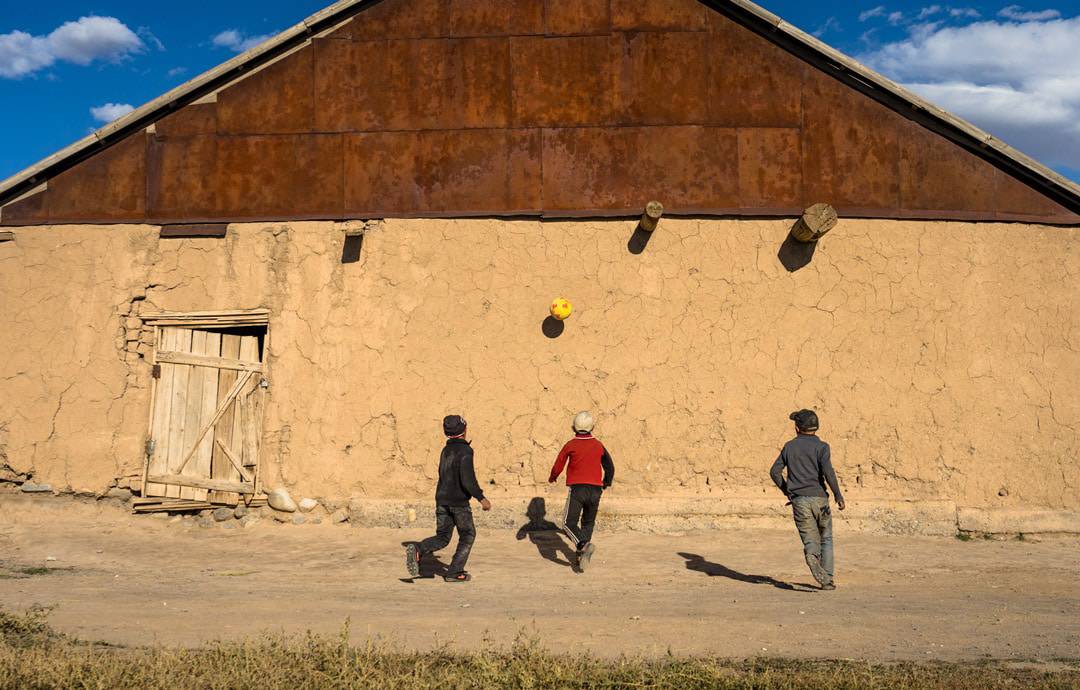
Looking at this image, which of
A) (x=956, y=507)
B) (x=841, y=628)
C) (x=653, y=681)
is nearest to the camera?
(x=653, y=681)

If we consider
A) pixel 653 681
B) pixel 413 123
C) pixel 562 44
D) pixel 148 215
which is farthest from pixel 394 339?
pixel 653 681


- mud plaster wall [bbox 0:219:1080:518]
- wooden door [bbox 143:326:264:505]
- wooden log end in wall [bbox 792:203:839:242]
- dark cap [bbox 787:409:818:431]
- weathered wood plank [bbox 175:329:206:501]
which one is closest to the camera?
dark cap [bbox 787:409:818:431]

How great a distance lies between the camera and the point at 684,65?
1071 centimetres

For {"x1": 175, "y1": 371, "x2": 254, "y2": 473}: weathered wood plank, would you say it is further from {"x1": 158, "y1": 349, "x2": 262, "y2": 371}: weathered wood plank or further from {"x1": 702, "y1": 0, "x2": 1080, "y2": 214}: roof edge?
{"x1": 702, "y1": 0, "x2": 1080, "y2": 214}: roof edge

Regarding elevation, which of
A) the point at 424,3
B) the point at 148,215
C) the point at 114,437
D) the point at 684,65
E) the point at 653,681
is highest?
the point at 424,3

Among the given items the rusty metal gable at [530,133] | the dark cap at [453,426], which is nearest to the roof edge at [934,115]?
the rusty metal gable at [530,133]

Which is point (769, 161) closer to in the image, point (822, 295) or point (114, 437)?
point (822, 295)

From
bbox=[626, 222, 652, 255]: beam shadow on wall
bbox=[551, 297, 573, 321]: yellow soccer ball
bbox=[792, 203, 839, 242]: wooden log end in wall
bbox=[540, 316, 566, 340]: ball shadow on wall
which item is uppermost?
bbox=[792, 203, 839, 242]: wooden log end in wall

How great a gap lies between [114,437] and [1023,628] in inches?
346

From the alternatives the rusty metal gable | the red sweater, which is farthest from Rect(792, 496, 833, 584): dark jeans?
the rusty metal gable

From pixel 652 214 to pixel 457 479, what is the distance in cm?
351

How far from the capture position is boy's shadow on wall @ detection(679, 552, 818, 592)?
323 inches

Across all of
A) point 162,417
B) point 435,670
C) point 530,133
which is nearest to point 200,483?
point 162,417

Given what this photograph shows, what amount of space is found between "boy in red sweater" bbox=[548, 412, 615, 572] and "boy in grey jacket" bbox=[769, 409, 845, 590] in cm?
157
